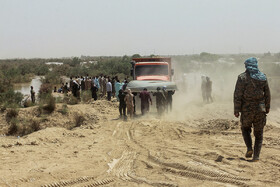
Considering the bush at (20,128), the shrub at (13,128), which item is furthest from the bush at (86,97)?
the shrub at (13,128)

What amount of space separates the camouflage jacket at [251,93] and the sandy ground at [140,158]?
100 centimetres

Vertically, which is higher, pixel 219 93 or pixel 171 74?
pixel 171 74

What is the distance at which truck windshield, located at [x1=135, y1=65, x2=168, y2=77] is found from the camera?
1817 cm

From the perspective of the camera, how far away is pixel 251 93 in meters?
5.82

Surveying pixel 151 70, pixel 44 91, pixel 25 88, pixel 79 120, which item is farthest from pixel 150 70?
pixel 25 88

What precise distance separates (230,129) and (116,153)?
13.5 feet

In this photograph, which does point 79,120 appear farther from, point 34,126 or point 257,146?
point 257,146

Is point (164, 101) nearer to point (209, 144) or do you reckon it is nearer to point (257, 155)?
point (209, 144)

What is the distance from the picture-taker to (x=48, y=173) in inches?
218

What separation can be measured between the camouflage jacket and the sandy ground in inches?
39.4

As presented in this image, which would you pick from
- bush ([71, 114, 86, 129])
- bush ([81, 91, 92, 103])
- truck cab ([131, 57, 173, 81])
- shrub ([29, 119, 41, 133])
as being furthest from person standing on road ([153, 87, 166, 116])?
bush ([81, 91, 92, 103])

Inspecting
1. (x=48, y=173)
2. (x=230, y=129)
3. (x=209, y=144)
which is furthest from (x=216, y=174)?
(x=230, y=129)

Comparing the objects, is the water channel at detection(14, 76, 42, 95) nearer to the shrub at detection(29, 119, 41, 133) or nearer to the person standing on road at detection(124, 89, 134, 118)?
the shrub at detection(29, 119, 41, 133)

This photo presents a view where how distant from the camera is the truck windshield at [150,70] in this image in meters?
18.2
